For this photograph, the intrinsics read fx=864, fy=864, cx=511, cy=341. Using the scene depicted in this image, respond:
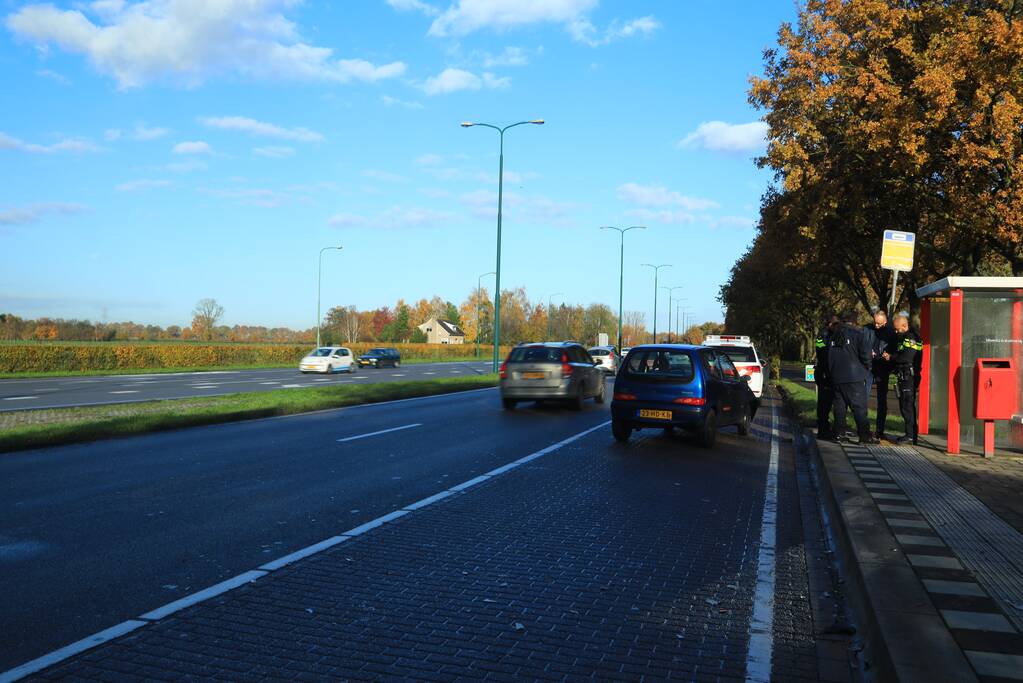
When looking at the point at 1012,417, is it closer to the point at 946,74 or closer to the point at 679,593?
the point at 679,593

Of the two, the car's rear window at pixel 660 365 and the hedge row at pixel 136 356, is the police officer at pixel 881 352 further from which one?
the hedge row at pixel 136 356

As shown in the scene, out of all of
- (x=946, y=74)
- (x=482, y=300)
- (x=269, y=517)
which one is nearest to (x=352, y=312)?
(x=482, y=300)

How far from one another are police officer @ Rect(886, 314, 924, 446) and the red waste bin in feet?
4.47

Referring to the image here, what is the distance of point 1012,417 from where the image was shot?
11406mm

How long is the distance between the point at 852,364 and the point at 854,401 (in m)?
0.51

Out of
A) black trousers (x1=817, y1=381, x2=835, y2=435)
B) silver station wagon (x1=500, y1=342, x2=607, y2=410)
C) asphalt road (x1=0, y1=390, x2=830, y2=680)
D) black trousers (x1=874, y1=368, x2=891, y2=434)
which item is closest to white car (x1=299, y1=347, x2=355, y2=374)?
silver station wagon (x1=500, y1=342, x2=607, y2=410)

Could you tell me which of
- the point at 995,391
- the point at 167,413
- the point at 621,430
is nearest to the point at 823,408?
the point at 995,391

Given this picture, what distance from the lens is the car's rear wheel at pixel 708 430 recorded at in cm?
1284

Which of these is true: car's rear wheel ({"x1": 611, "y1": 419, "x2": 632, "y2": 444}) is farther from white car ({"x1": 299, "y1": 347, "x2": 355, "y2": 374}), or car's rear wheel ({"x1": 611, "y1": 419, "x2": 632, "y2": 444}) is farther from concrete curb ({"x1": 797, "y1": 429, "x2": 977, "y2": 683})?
white car ({"x1": 299, "y1": 347, "x2": 355, "y2": 374})

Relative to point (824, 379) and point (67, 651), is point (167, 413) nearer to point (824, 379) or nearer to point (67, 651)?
point (824, 379)

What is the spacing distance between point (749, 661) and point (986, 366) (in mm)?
8407

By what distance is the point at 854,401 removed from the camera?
11969mm

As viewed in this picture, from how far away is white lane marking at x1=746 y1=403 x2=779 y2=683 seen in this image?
4.18 m

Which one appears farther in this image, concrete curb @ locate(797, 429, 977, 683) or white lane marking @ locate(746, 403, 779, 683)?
white lane marking @ locate(746, 403, 779, 683)
